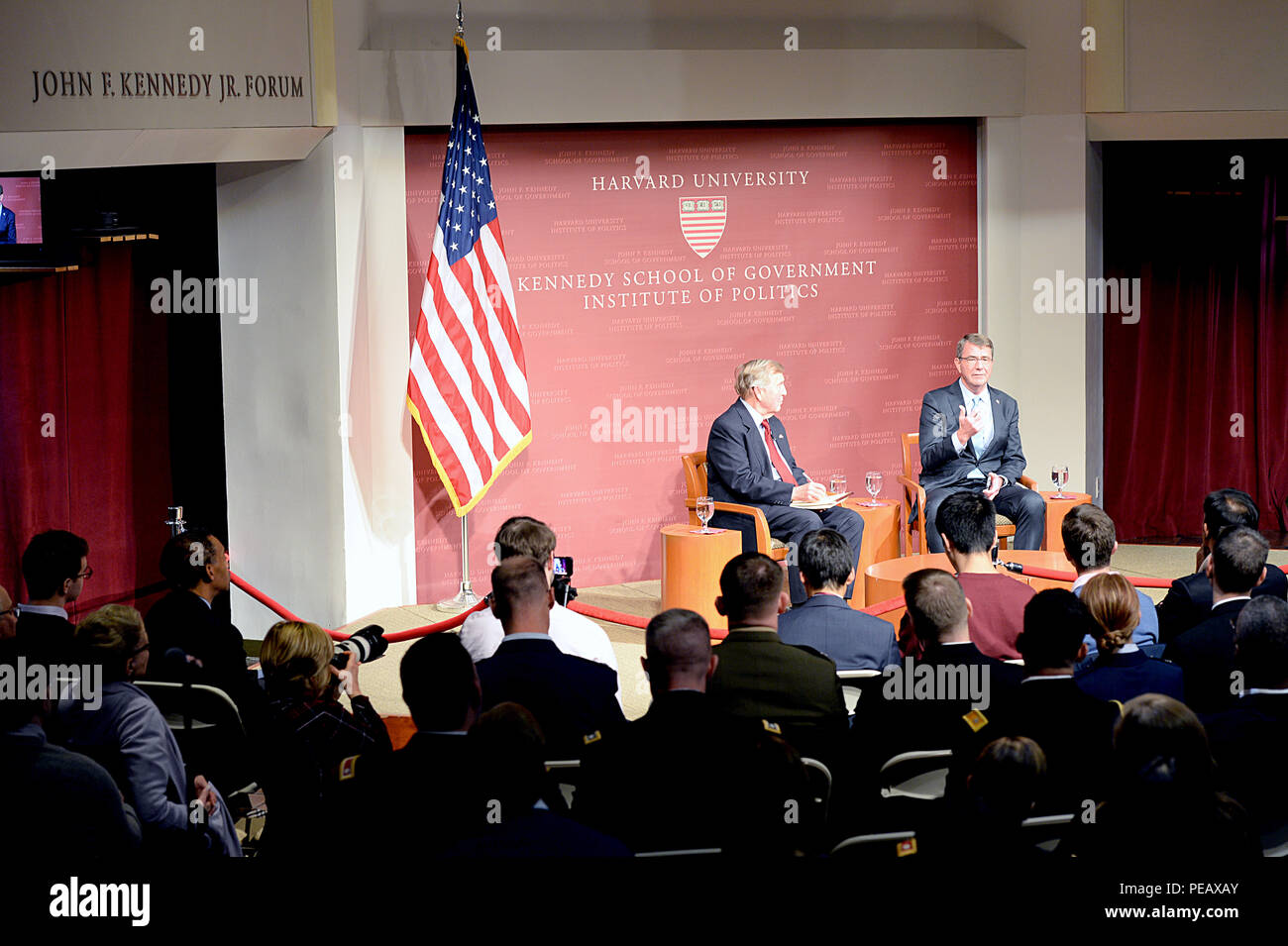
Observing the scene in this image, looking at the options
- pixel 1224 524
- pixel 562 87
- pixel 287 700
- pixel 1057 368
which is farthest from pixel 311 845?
pixel 1057 368

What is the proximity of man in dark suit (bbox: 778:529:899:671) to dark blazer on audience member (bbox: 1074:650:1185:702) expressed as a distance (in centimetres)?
71

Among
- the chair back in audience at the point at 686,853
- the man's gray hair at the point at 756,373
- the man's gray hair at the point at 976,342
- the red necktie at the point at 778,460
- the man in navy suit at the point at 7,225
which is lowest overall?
the chair back in audience at the point at 686,853

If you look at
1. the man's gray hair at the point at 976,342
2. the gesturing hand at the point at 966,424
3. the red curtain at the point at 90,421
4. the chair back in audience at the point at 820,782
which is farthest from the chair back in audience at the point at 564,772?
the man's gray hair at the point at 976,342

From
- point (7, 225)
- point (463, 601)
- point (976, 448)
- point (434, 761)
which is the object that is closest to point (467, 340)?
point (463, 601)

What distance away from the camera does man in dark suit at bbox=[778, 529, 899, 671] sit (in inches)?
164

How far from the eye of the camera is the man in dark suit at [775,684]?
3486 mm

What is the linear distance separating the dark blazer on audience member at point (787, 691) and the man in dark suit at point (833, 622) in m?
0.50

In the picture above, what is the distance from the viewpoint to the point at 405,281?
24.0 feet

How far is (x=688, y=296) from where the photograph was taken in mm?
7812

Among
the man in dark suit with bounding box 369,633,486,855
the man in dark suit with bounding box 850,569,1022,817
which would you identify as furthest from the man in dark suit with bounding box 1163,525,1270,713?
the man in dark suit with bounding box 369,633,486,855

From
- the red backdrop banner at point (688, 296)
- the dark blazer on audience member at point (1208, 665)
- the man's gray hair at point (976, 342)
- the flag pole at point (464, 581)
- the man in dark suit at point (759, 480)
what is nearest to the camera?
the dark blazer on audience member at point (1208, 665)

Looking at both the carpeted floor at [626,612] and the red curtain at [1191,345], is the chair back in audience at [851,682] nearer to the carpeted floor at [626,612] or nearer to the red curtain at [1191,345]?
the carpeted floor at [626,612]

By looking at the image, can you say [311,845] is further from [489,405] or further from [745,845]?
[489,405]
